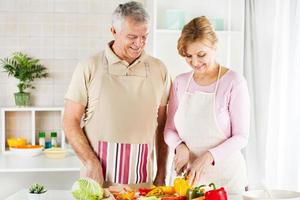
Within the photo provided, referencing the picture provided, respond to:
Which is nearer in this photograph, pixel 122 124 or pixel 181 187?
pixel 181 187

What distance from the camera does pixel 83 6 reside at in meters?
4.64

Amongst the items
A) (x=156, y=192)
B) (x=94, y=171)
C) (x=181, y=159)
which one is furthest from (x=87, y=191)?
(x=181, y=159)

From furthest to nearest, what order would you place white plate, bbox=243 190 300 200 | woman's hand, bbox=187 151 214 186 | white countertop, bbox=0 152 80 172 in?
1. white countertop, bbox=0 152 80 172
2. woman's hand, bbox=187 151 214 186
3. white plate, bbox=243 190 300 200

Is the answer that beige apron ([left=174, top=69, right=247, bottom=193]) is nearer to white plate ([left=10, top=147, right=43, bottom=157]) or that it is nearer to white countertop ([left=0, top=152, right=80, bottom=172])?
white countertop ([left=0, top=152, right=80, bottom=172])

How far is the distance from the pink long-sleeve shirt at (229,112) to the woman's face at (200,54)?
108mm

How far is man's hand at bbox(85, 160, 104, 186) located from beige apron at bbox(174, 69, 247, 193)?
41cm

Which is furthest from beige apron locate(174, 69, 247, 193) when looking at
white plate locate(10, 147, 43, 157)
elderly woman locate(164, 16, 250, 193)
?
white plate locate(10, 147, 43, 157)

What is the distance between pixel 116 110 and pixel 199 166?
51cm

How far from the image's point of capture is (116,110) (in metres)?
2.80

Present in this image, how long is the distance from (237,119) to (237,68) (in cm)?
194

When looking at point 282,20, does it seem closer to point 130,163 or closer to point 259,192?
point 130,163

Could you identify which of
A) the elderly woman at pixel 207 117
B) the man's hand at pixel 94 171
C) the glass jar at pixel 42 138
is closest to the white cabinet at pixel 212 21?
the glass jar at pixel 42 138

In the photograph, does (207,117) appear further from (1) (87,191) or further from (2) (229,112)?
(1) (87,191)

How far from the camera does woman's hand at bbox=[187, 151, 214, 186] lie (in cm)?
255
